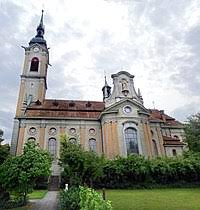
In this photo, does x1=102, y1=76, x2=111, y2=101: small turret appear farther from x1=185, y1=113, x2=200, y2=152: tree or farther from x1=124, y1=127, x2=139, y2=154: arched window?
x1=185, y1=113, x2=200, y2=152: tree

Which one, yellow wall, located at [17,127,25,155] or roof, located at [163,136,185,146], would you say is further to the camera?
roof, located at [163,136,185,146]

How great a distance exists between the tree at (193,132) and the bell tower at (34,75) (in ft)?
94.4

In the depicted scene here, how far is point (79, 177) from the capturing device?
1744 centimetres

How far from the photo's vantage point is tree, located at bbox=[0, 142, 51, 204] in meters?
15.6

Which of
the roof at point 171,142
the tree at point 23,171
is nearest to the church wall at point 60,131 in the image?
the roof at point 171,142

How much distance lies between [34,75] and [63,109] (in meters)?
11.8

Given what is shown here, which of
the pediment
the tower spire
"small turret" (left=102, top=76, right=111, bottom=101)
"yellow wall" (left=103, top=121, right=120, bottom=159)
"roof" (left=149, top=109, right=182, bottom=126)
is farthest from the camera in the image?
the tower spire

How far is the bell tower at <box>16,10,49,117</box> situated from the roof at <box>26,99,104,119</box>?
1.94 metres

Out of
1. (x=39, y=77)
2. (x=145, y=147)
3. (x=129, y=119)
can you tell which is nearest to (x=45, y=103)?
(x=39, y=77)

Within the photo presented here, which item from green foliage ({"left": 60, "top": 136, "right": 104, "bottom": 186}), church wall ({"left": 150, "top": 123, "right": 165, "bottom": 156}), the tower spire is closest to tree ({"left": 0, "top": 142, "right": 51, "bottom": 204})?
green foliage ({"left": 60, "top": 136, "right": 104, "bottom": 186})

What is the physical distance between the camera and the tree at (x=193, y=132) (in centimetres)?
2820

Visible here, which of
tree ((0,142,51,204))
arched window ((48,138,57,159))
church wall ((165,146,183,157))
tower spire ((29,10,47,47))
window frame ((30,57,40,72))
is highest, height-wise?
tower spire ((29,10,47,47))

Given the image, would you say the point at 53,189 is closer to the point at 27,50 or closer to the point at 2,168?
the point at 2,168

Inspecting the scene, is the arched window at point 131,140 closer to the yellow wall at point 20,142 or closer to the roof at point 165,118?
the roof at point 165,118
